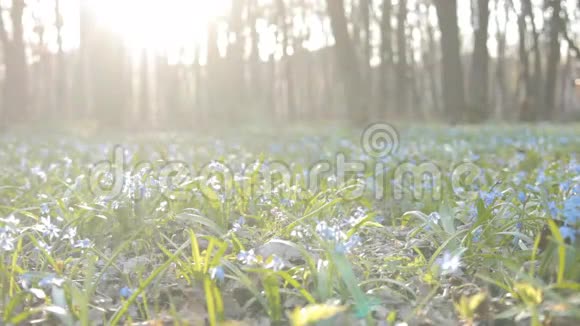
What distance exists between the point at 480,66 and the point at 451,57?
1.03 meters

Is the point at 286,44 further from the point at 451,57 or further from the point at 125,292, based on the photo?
the point at 125,292

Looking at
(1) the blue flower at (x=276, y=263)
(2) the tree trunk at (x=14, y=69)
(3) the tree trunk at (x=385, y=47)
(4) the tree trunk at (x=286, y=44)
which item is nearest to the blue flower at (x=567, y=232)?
(1) the blue flower at (x=276, y=263)

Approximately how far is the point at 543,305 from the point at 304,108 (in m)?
37.3

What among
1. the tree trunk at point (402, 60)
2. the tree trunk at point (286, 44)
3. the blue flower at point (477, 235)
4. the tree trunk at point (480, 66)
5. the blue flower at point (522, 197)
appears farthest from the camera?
→ the tree trunk at point (286, 44)

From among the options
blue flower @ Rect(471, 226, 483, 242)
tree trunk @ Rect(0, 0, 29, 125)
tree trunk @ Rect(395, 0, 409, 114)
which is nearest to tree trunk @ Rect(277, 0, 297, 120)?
tree trunk @ Rect(395, 0, 409, 114)

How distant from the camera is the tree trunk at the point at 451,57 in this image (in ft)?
45.9

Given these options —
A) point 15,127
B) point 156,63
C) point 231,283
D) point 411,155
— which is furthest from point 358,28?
point 231,283

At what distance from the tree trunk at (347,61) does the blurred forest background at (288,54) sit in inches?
1.0

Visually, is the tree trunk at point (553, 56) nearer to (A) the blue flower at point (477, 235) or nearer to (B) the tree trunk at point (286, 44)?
(B) the tree trunk at point (286, 44)

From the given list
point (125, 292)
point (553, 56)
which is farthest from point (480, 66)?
point (125, 292)

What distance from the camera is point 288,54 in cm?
2773

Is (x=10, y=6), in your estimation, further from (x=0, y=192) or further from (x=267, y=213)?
(x=267, y=213)

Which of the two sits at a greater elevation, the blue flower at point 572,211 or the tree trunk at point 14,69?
the tree trunk at point 14,69

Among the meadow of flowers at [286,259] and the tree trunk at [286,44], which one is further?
the tree trunk at [286,44]
